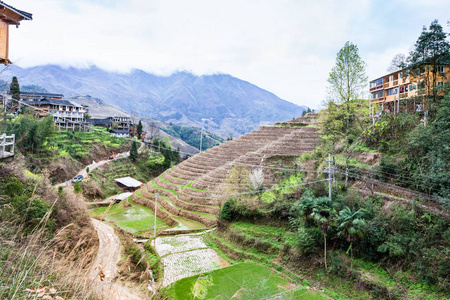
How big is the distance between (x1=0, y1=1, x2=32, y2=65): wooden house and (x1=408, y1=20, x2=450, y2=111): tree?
1889 centimetres

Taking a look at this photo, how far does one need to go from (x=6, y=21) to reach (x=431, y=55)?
20.0 meters

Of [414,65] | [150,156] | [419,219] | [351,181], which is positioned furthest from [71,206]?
[150,156]

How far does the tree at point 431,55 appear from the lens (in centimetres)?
1482

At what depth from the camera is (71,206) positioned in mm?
14586

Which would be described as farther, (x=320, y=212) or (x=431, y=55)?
(x=431, y=55)

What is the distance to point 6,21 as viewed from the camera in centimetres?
932

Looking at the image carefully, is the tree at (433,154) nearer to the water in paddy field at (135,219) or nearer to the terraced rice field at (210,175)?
the terraced rice field at (210,175)

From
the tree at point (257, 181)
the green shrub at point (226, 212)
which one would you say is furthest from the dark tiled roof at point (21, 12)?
the tree at point (257, 181)

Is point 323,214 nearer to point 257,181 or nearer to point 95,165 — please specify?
point 257,181

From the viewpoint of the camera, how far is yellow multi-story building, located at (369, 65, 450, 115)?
15734mm

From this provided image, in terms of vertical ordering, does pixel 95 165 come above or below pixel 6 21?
below

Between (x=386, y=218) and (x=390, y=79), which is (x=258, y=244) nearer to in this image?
(x=386, y=218)

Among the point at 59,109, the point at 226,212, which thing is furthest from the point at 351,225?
the point at 59,109

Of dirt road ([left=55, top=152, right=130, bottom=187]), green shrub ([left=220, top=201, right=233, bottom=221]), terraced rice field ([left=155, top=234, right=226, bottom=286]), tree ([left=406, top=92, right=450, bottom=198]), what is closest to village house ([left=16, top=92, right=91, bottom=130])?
dirt road ([left=55, top=152, right=130, bottom=187])
